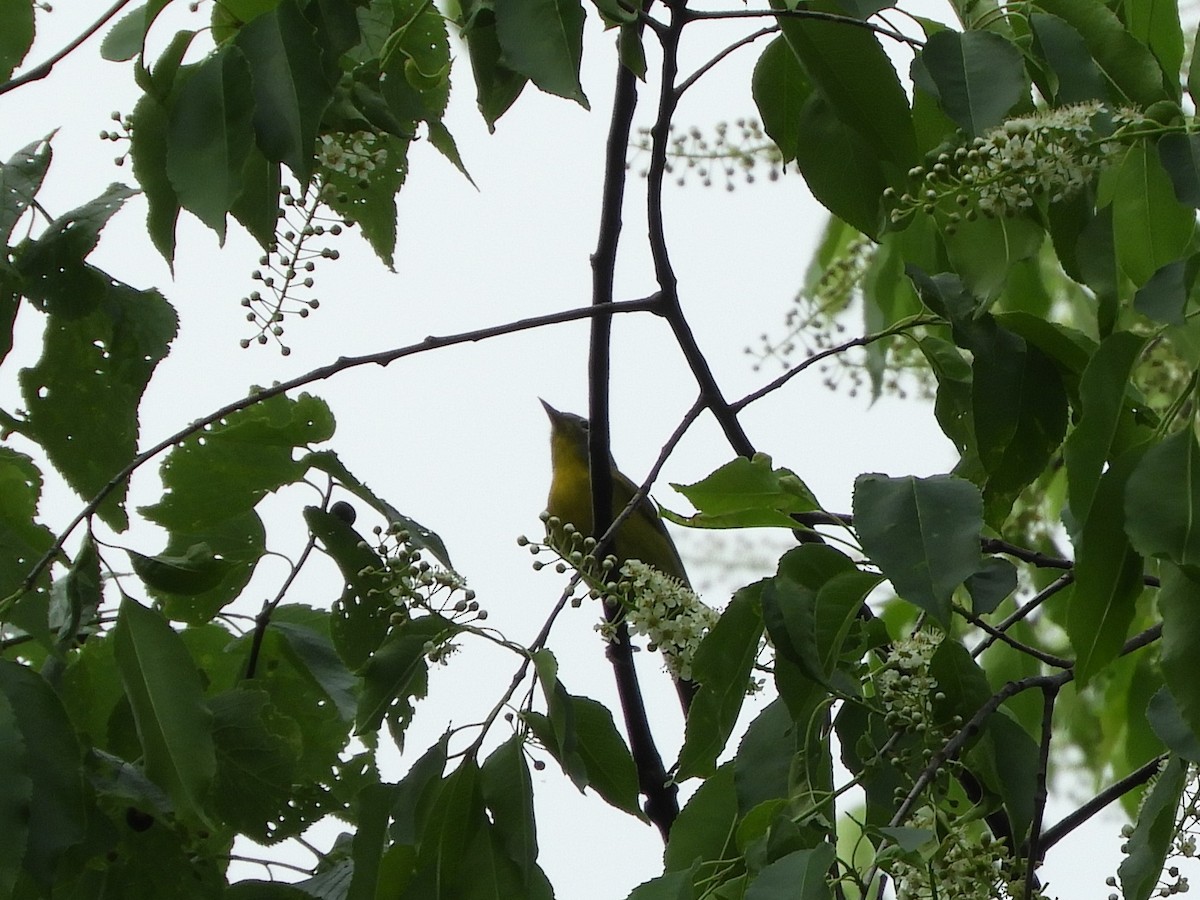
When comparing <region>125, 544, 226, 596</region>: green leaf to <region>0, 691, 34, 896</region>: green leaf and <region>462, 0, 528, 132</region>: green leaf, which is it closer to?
<region>0, 691, 34, 896</region>: green leaf

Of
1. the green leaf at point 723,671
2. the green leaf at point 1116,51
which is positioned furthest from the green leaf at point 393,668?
the green leaf at point 1116,51

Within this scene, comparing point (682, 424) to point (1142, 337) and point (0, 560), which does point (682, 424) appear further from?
point (0, 560)

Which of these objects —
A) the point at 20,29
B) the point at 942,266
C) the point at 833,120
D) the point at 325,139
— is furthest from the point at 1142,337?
the point at 20,29

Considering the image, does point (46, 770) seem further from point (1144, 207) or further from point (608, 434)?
point (1144, 207)

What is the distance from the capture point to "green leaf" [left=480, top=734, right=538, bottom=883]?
1361 millimetres

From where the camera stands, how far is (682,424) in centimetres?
182

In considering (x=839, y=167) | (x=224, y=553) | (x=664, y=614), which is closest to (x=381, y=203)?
(x=224, y=553)

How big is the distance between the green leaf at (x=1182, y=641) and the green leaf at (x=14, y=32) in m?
1.24

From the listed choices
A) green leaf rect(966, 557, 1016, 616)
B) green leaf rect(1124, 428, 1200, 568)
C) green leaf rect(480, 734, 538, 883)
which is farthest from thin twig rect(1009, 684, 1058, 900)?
green leaf rect(480, 734, 538, 883)

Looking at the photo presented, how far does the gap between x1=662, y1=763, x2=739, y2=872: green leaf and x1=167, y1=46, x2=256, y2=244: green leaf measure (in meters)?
0.78

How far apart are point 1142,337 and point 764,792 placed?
22.8 inches

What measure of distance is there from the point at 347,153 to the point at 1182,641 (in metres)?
0.98

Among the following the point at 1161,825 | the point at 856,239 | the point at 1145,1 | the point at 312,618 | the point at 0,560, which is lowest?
the point at 1161,825

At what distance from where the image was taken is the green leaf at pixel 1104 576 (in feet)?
4.16
